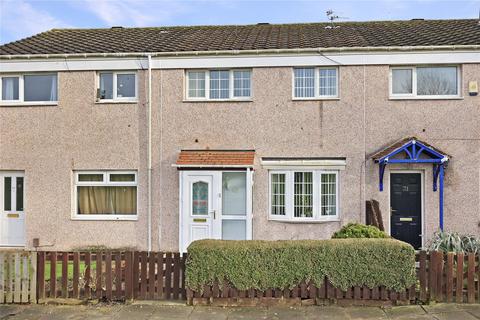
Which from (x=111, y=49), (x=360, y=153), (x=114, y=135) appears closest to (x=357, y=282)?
(x=360, y=153)

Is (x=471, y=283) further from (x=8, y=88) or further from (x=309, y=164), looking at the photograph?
(x=8, y=88)

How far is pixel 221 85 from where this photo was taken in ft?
41.7

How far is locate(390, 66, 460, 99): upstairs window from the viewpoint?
12094 mm

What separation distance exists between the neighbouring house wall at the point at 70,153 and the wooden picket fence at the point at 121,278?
4.47 meters

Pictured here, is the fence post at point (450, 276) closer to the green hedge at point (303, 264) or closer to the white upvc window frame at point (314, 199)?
the green hedge at point (303, 264)

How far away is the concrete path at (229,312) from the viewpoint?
7.28m

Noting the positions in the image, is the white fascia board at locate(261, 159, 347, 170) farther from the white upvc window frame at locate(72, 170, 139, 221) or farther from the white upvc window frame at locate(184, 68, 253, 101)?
the white upvc window frame at locate(72, 170, 139, 221)

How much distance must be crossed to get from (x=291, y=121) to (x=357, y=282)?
18.4 ft

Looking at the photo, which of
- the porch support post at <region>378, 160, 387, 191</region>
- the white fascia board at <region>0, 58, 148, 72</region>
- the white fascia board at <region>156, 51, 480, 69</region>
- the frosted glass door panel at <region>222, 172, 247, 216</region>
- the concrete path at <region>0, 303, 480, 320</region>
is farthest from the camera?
the white fascia board at <region>0, 58, 148, 72</region>

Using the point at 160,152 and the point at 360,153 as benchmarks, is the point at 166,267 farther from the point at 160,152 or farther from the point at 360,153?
the point at 360,153

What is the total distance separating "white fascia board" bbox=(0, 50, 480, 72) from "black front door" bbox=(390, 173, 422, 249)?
10.2 ft

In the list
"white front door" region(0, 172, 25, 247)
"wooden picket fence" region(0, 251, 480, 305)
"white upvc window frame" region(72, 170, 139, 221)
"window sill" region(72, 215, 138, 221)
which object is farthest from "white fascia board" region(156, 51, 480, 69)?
"wooden picket fence" region(0, 251, 480, 305)

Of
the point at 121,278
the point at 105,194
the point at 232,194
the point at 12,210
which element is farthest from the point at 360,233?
the point at 12,210

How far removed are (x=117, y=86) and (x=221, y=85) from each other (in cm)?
298
